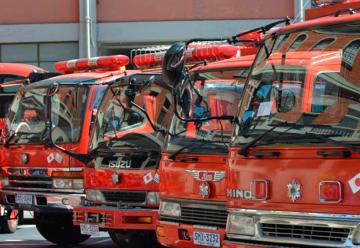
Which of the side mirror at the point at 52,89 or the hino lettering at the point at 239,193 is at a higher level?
the side mirror at the point at 52,89

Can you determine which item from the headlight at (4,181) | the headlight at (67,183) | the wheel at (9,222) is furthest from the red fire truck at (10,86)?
the headlight at (67,183)

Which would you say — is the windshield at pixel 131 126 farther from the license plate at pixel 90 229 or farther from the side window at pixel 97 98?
the license plate at pixel 90 229

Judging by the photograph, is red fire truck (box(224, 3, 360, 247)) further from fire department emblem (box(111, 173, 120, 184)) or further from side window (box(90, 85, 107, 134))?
→ side window (box(90, 85, 107, 134))

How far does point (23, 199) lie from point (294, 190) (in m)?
6.04

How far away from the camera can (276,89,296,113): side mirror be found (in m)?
5.81

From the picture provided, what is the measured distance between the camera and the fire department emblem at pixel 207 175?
7.09m

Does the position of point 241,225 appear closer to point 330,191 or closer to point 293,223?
point 293,223

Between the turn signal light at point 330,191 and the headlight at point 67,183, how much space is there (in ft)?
17.5

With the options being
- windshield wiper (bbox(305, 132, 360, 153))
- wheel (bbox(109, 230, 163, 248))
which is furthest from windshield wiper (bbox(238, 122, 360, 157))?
wheel (bbox(109, 230, 163, 248))

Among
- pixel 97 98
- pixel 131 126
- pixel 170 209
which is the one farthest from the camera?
pixel 97 98

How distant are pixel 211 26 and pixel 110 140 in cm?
1495

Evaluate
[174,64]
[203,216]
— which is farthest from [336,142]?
[203,216]

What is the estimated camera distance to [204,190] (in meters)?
7.16

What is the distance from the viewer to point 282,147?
556cm
